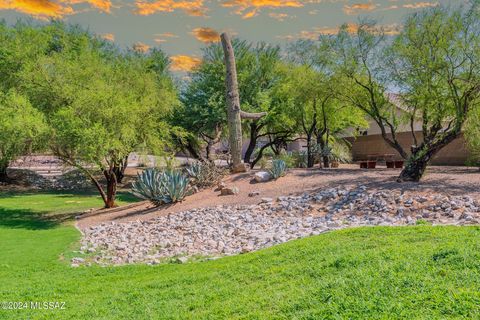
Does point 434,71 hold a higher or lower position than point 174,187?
higher

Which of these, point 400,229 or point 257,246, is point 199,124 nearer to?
point 257,246

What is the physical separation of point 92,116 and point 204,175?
4.74 metres

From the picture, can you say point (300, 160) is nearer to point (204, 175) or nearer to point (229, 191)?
point (204, 175)

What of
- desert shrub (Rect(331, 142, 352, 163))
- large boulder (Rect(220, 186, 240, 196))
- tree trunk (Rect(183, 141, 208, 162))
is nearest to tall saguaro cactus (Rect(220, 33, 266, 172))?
large boulder (Rect(220, 186, 240, 196))

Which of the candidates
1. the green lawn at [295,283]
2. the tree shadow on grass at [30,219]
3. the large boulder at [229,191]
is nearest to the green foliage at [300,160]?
the large boulder at [229,191]

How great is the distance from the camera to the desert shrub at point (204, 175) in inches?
664

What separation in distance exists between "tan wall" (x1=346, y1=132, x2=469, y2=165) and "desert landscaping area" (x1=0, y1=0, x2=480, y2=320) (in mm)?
174

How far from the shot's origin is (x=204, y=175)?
55.5ft

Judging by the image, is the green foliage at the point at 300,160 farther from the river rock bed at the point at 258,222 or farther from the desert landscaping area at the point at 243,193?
the river rock bed at the point at 258,222

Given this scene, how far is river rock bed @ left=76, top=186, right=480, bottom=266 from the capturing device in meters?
9.12

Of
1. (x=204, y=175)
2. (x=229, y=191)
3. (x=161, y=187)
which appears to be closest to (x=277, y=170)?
(x=229, y=191)

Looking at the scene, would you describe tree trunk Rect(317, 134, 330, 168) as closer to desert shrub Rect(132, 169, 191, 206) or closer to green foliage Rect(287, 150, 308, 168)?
green foliage Rect(287, 150, 308, 168)

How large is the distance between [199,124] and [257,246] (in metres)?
18.6

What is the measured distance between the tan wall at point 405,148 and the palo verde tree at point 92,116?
59.6ft
